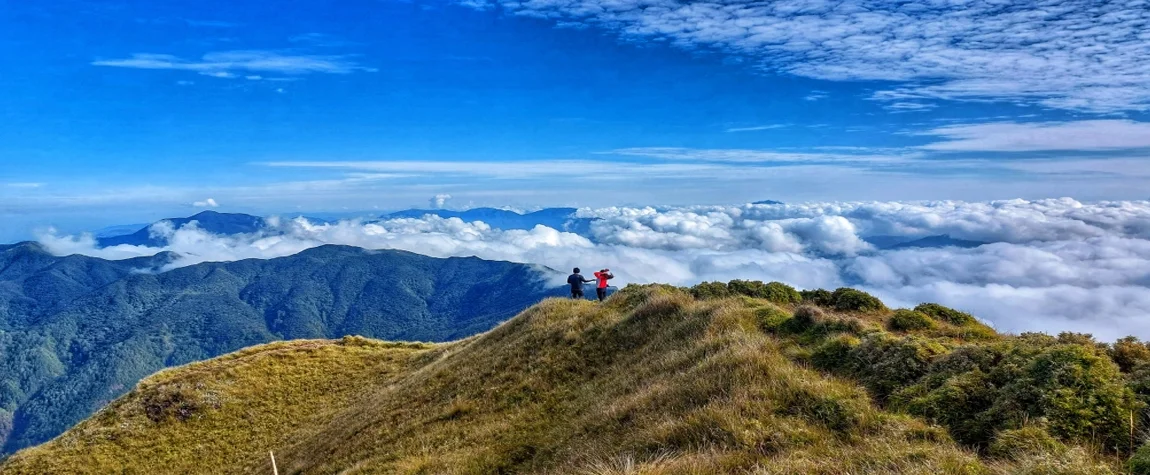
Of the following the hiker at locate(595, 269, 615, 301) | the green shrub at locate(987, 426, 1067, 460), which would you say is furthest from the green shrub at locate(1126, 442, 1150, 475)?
the hiker at locate(595, 269, 615, 301)

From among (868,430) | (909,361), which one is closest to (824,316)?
(909,361)

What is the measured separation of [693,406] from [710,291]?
15.6 metres

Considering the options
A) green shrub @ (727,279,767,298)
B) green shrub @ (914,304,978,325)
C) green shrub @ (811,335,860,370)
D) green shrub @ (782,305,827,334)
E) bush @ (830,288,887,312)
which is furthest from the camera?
green shrub @ (727,279,767,298)

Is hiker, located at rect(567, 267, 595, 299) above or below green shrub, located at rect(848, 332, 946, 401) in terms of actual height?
below

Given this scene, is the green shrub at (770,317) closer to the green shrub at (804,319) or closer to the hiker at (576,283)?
the green shrub at (804,319)

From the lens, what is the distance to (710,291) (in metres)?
26.1

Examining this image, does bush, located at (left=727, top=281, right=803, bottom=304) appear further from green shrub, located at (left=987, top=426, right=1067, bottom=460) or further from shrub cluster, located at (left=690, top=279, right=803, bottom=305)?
green shrub, located at (left=987, top=426, right=1067, bottom=460)

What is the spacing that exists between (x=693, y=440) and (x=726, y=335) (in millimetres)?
7057

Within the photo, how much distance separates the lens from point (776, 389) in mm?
10867

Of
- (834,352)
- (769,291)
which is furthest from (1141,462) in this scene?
(769,291)

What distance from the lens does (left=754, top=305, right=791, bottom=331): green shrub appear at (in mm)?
18166

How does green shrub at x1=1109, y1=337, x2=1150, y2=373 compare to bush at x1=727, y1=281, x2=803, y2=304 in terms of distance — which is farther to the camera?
bush at x1=727, y1=281, x2=803, y2=304

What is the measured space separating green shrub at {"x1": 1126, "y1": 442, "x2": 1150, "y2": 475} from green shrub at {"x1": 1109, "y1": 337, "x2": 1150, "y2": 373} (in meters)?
4.90

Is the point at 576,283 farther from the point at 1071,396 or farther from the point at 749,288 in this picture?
the point at 1071,396
